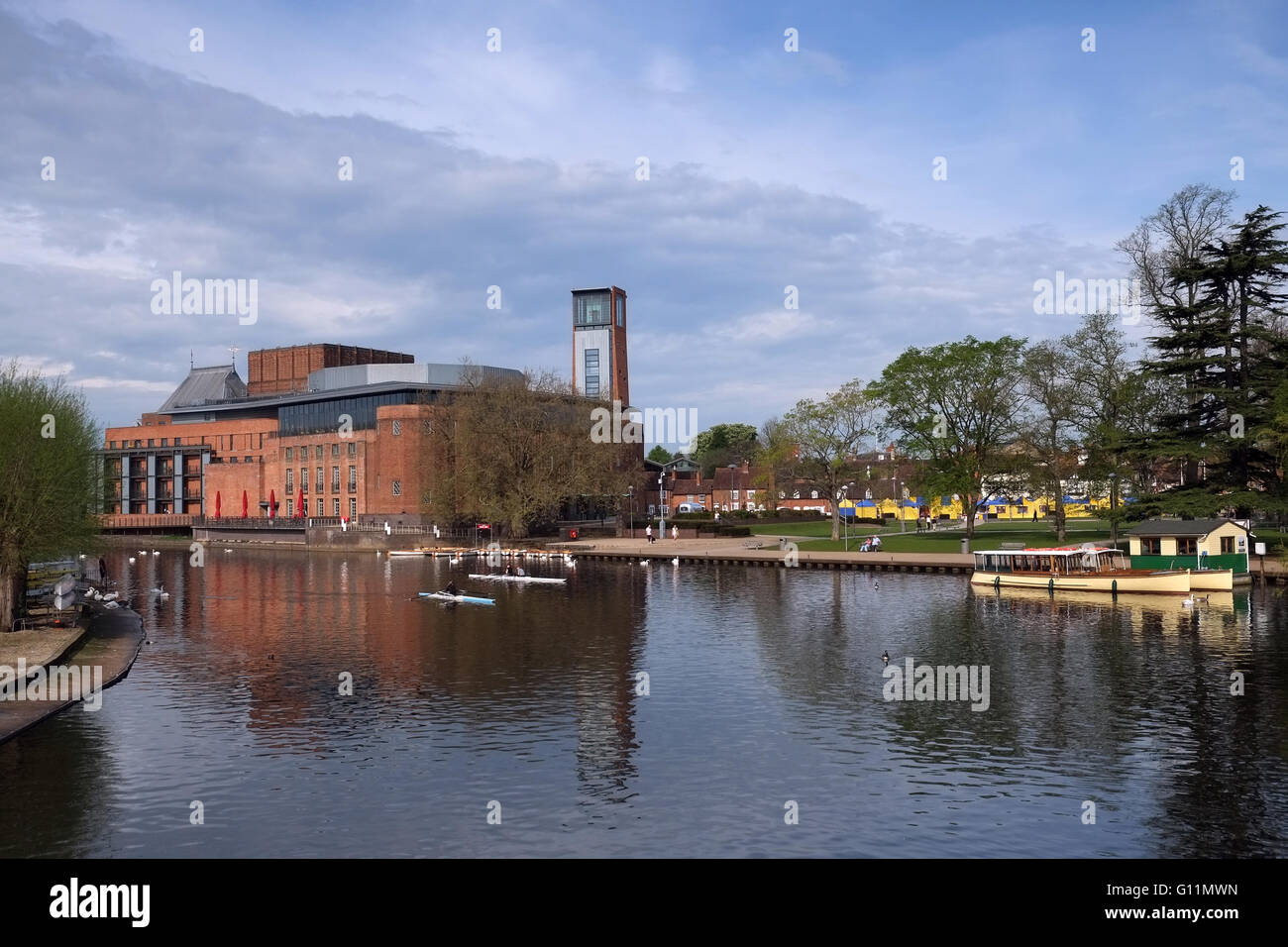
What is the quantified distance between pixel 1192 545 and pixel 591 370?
107 metres

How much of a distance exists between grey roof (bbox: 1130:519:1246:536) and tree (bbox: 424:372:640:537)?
5998cm

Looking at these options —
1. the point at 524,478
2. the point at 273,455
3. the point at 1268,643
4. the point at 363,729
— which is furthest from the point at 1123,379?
the point at 273,455

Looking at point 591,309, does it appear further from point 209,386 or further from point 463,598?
point 463,598

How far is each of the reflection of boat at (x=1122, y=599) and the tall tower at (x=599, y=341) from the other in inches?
3859

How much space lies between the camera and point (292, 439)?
152m

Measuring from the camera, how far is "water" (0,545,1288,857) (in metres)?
20.4

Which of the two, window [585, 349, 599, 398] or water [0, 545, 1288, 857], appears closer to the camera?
water [0, 545, 1288, 857]

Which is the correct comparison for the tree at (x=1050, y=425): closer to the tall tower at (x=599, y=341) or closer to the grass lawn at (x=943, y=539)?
the grass lawn at (x=943, y=539)

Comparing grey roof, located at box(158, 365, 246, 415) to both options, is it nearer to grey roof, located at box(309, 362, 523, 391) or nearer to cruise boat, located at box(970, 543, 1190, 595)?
grey roof, located at box(309, 362, 523, 391)

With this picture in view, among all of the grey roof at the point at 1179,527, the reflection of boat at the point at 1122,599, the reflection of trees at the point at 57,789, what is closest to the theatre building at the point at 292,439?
the reflection of boat at the point at 1122,599

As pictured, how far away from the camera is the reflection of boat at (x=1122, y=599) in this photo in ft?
179

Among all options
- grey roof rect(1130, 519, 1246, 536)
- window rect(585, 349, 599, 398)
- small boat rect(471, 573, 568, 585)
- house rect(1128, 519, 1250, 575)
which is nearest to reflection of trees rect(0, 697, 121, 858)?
small boat rect(471, 573, 568, 585)

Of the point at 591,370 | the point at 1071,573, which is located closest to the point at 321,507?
the point at 591,370
